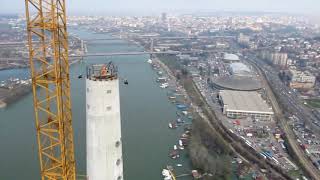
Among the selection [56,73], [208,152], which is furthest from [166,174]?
[56,73]

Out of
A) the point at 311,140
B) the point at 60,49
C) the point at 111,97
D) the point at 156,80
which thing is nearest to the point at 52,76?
the point at 60,49

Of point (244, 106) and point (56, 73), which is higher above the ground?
point (56, 73)

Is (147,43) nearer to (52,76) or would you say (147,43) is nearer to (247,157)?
(247,157)

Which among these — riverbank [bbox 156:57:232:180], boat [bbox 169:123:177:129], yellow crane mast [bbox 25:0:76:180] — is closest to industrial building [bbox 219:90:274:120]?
riverbank [bbox 156:57:232:180]

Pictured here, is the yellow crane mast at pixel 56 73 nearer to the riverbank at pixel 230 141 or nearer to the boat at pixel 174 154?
the riverbank at pixel 230 141

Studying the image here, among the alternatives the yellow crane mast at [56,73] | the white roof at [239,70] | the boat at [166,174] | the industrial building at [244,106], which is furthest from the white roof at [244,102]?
the yellow crane mast at [56,73]

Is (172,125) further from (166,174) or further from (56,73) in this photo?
(56,73)
